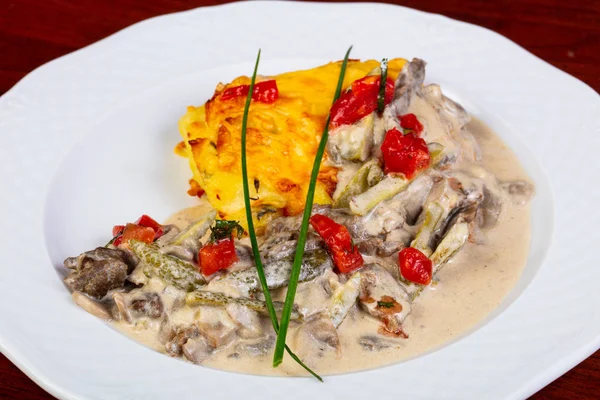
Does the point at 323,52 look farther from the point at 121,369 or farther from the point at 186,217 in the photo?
the point at 121,369

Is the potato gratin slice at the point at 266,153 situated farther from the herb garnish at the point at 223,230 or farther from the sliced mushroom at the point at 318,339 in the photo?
the sliced mushroom at the point at 318,339

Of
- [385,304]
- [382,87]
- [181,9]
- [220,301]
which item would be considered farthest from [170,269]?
[181,9]

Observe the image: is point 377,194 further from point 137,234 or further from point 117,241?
point 117,241

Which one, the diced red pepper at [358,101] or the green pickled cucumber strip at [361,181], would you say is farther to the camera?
the diced red pepper at [358,101]

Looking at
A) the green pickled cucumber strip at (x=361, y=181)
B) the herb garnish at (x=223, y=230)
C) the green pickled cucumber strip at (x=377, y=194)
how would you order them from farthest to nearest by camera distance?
the green pickled cucumber strip at (x=361, y=181), the green pickled cucumber strip at (x=377, y=194), the herb garnish at (x=223, y=230)

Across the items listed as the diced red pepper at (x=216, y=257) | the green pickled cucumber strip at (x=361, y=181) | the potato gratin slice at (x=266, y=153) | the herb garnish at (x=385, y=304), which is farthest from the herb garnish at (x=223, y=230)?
the herb garnish at (x=385, y=304)

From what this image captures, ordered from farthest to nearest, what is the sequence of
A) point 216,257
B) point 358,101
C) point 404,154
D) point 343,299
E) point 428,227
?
1. point 358,101
2. point 404,154
3. point 428,227
4. point 216,257
5. point 343,299

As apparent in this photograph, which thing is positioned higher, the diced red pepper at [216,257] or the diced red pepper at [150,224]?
the diced red pepper at [216,257]

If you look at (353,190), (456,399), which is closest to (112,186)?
Result: (353,190)
